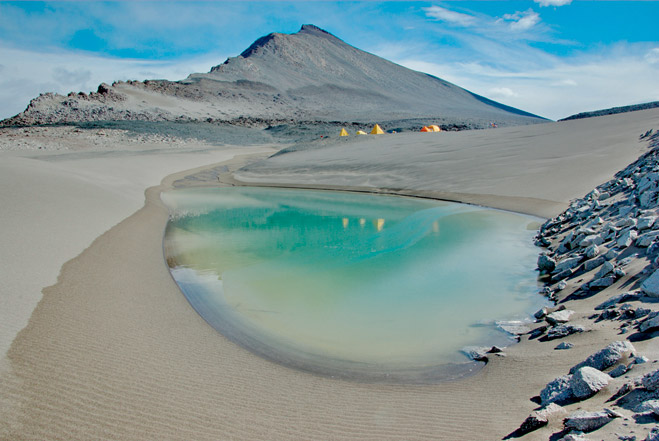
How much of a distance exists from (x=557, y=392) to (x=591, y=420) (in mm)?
574

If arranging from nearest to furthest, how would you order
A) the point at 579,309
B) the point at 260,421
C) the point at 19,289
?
the point at 260,421
the point at 579,309
the point at 19,289

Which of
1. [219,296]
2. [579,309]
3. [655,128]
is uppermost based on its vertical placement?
[655,128]

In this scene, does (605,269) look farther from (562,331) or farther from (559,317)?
(562,331)

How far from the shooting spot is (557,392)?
287cm

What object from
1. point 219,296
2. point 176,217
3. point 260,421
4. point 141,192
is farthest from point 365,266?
point 141,192

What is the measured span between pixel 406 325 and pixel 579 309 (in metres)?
1.86

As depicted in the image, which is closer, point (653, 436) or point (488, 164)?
point (653, 436)

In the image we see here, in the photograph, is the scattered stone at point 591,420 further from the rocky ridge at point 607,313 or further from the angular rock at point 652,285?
the angular rock at point 652,285

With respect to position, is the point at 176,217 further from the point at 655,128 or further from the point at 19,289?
the point at 655,128

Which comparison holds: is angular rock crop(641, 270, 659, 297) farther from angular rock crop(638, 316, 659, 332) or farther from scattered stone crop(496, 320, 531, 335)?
scattered stone crop(496, 320, 531, 335)

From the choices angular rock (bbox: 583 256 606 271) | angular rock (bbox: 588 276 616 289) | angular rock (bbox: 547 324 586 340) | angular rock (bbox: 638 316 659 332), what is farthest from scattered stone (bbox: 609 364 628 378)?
angular rock (bbox: 583 256 606 271)

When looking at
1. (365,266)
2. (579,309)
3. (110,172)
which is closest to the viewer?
(579,309)

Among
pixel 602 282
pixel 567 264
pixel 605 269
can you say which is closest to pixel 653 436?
pixel 602 282

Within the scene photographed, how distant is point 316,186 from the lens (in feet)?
65.6
